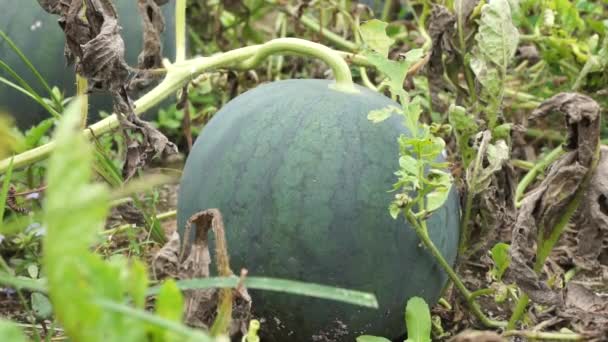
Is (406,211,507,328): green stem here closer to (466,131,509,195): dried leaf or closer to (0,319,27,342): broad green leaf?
Result: (466,131,509,195): dried leaf

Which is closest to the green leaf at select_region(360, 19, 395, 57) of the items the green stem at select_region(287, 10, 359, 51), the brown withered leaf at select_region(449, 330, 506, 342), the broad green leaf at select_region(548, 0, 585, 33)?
the brown withered leaf at select_region(449, 330, 506, 342)

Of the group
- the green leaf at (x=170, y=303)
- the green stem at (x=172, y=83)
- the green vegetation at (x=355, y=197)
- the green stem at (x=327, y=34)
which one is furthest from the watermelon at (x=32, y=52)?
the green leaf at (x=170, y=303)

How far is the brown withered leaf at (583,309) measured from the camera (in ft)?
6.28

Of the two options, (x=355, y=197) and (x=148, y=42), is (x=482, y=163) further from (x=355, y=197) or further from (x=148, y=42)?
(x=148, y=42)

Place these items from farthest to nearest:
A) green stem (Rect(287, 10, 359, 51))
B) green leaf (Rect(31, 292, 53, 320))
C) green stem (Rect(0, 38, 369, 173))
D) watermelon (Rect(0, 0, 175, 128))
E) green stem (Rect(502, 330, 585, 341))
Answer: green stem (Rect(287, 10, 359, 51))
watermelon (Rect(0, 0, 175, 128))
green stem (Rect(0, 38, 369, 173))
green leaf (Rect(31, 292, 53, 320))
green stem (Rect(502, 330, 585, 341))

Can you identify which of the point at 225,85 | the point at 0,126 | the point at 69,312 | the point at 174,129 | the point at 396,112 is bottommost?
the point at 174,129

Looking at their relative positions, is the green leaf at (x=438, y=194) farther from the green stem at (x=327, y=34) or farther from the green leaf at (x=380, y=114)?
the green stem at (x=327, y=34)

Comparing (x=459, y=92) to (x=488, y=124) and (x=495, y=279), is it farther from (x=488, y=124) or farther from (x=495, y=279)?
(x=495, y=279)

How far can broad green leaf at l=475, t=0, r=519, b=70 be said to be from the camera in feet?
7.30

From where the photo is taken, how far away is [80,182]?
0.86 metres

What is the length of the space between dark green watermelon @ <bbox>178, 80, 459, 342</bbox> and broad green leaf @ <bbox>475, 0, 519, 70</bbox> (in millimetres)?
287

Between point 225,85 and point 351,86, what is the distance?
50.6 inches

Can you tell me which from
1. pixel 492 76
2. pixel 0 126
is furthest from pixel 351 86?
pixel 0 126

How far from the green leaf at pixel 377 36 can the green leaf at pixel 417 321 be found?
53 cm
